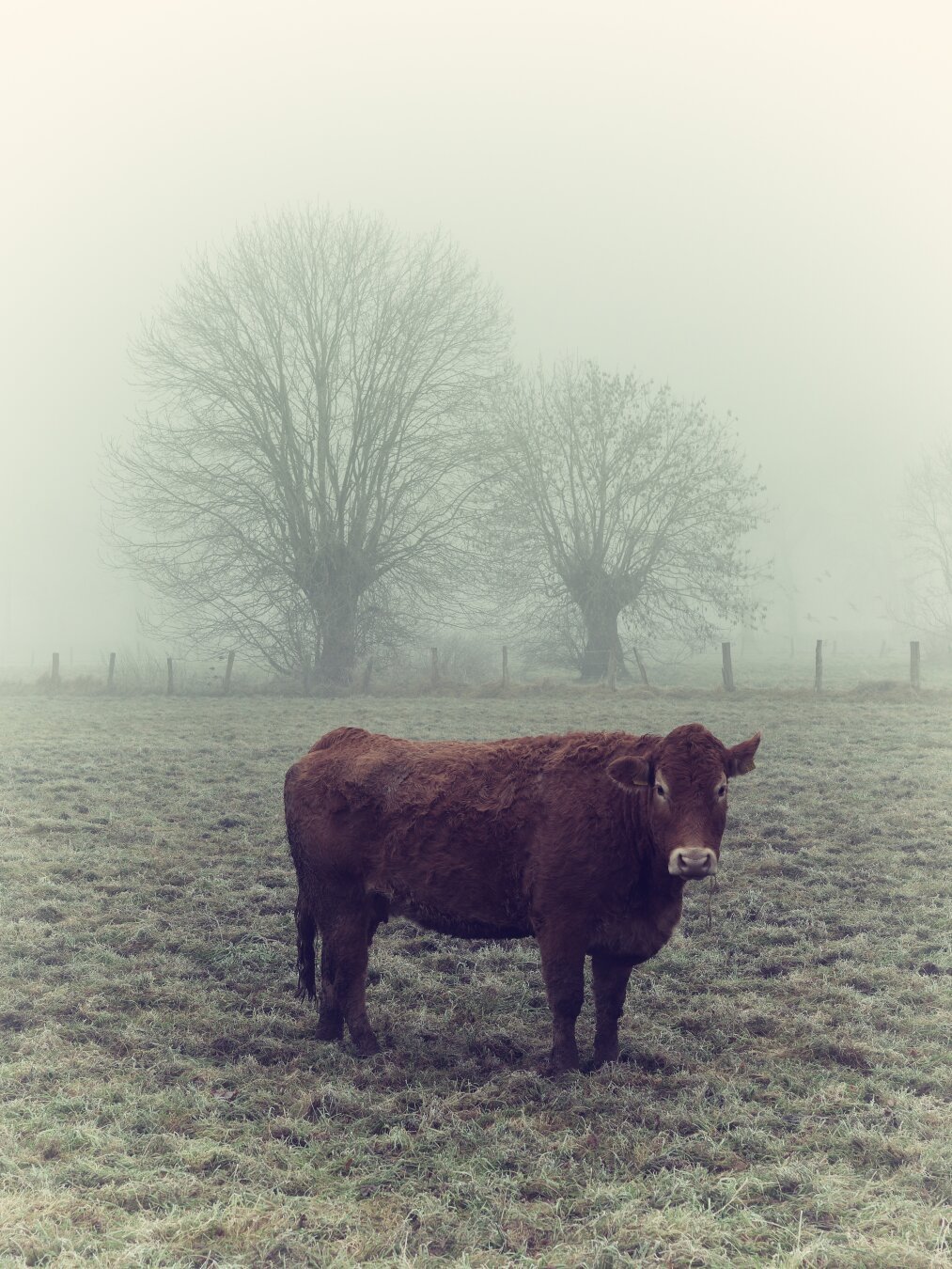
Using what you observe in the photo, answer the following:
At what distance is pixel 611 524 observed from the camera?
32.5 metres

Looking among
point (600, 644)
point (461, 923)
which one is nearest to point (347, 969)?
point (461, 923)

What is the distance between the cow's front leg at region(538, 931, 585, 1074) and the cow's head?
2.32 feet

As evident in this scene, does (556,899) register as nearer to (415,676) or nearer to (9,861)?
(9,861)

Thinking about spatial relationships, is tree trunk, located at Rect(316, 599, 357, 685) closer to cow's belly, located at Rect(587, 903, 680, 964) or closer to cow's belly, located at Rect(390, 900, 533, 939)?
cow's belly, located at Rect(390, 900, 533, 939)

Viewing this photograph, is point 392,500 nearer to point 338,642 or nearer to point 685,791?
point 338,642

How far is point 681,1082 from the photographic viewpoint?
474 centimetres

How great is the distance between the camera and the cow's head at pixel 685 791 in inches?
174

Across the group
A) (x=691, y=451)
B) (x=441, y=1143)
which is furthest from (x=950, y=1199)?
(x=691, y=451)

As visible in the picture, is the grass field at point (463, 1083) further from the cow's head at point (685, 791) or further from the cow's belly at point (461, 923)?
the cow's head at point (685, 791)

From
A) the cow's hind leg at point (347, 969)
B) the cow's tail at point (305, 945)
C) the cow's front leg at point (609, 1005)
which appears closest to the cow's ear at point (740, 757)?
the cow's front leg at point (609, 1005)

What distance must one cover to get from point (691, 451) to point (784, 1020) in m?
28.0

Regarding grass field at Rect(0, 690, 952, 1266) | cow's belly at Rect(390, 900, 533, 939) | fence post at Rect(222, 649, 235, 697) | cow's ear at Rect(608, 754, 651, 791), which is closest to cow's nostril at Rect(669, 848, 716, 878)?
cow's ear at Rect(608, 754, 651, 791)

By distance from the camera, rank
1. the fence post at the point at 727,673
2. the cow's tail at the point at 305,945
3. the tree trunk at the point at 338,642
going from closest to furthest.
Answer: the cow's tail at the point at 305,945
the fence post at the point at 727,673
the tree trunk at the point at 338,642

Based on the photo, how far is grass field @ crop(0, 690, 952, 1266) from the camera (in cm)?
352
